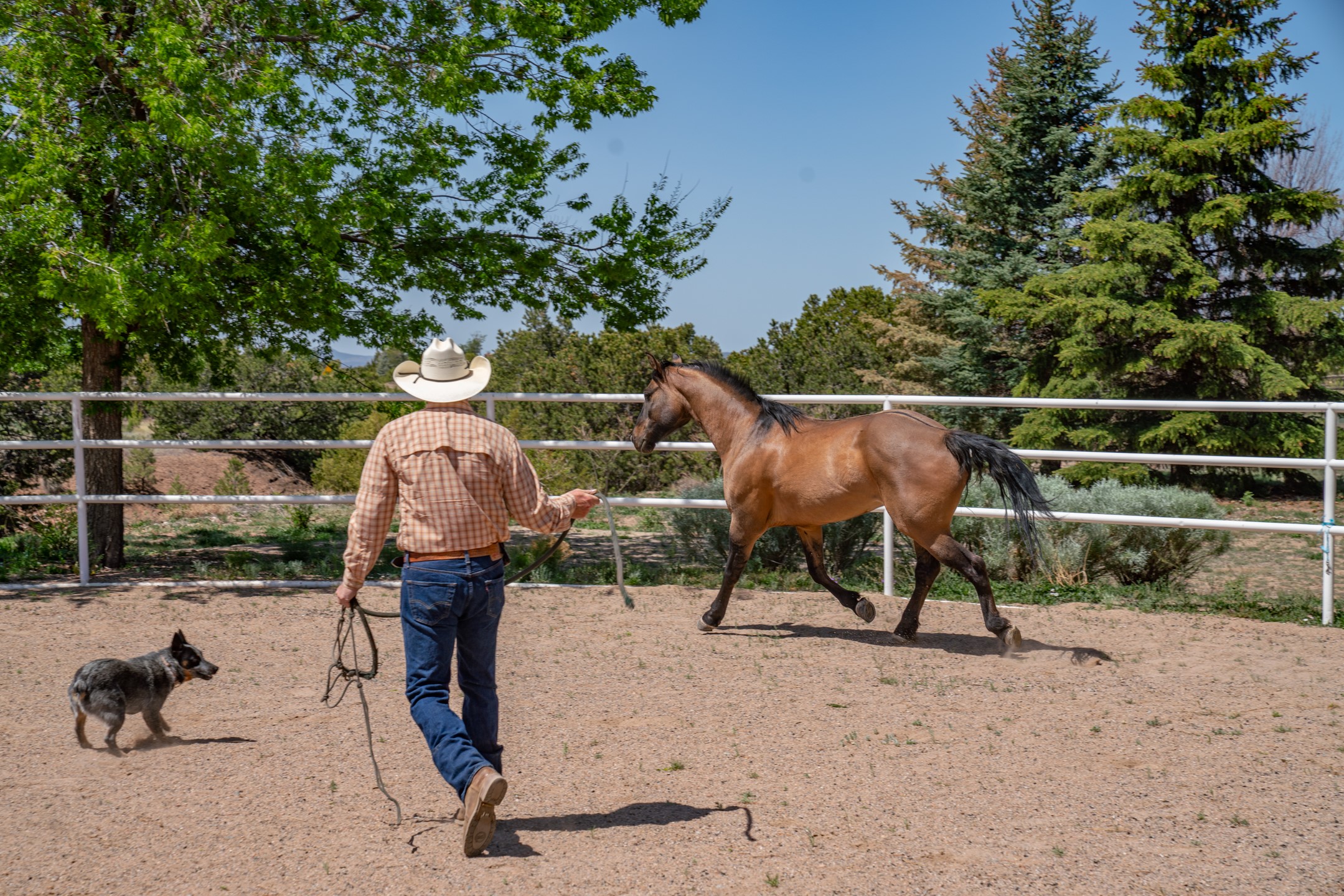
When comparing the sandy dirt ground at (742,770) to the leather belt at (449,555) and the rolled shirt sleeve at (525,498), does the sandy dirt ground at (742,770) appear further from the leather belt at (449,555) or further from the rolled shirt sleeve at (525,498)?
the rolled shirt sleeve at (525,498)

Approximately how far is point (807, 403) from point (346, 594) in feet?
15.7

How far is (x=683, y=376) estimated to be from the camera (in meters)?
7.23

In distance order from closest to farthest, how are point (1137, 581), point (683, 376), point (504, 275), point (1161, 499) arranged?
point (683, 376)
point (1137, 581)
point (1161, 499)
point (504, 275)

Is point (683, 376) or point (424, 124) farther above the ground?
point (424, 124)

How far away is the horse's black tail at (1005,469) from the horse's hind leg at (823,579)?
1.22 meters

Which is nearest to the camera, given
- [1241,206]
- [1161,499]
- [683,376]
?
[683,376]

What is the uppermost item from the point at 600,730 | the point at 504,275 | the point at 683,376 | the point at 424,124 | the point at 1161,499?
the point at 424,124

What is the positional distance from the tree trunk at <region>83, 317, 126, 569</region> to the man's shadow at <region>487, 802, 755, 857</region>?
7.27m

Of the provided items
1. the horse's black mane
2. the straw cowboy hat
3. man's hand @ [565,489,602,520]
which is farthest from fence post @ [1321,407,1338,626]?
the straw cowboy hat

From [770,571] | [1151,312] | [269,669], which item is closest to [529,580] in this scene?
[770,571]

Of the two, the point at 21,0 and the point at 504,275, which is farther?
the point at 504,275

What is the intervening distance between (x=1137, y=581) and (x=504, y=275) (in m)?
6.36

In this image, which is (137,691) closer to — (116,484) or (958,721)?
(958,721)

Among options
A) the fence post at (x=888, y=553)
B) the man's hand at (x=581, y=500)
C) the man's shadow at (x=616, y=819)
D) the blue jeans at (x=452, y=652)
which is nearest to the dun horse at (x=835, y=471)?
the fence post at (x=888, y=553)
